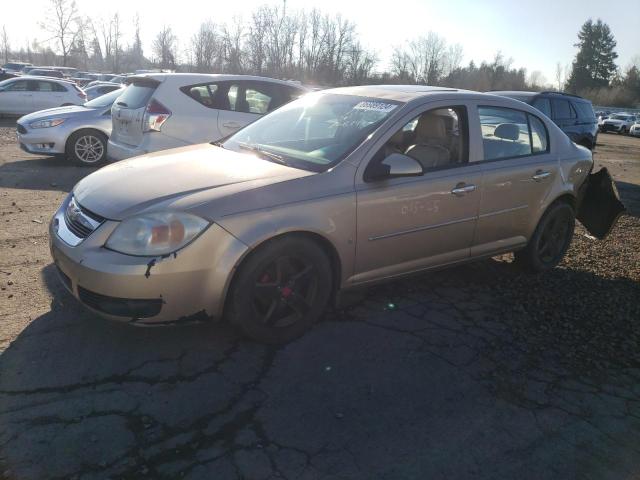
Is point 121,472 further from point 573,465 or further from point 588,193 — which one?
point 588,193

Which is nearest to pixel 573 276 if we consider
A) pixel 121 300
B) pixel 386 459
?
pixel 386 459

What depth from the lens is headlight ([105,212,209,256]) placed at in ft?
9.98

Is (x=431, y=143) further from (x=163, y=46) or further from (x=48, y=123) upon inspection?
(x=163, y=46)

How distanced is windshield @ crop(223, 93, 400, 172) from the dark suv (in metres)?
6.64

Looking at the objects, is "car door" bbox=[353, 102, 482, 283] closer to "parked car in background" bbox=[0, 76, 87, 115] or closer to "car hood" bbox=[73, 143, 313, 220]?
"car hood" bbox=[73, 143, 313, 220]

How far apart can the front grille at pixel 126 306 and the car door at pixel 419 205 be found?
1408mm

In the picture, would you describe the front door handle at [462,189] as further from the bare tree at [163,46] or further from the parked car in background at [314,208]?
the bare tree at [163,46]

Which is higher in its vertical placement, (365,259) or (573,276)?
(365,259)

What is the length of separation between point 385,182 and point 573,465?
2.04m

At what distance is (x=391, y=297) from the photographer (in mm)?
4422

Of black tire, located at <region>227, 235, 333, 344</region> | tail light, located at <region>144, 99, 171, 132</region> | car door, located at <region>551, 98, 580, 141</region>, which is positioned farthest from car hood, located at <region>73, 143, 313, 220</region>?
car door, located at <region>551, 98, 580, 141</region>

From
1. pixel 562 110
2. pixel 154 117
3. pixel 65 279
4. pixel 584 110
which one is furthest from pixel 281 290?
pixel 584 110

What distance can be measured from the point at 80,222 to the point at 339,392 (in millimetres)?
1911

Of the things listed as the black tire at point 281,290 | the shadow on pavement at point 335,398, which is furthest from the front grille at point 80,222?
the black tire at point 281,290
